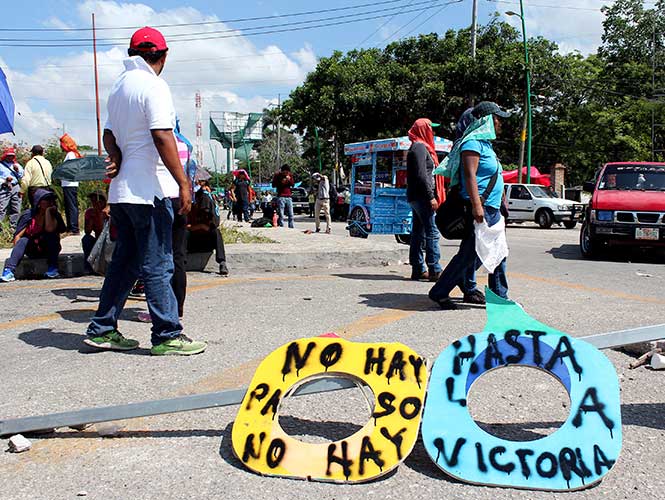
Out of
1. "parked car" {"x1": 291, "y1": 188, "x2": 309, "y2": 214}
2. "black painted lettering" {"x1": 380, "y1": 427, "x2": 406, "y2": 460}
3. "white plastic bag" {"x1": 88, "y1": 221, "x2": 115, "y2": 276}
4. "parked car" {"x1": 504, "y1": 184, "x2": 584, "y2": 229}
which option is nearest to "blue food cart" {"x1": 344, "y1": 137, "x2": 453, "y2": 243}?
"parked car" {"x1": 504, "y1": 184, "x2": 584, "y2": 229}

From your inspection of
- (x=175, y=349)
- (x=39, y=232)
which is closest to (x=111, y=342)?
(x=175, y=349)

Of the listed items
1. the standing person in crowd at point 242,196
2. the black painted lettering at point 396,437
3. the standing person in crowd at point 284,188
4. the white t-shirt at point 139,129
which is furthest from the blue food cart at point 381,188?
the black painted lettering at point 396,437

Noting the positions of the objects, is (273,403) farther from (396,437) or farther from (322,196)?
(322,196)

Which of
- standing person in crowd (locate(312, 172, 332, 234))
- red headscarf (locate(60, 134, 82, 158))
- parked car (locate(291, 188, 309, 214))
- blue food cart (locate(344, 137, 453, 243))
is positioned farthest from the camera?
parked car (locate(291, 188, 309, 214))

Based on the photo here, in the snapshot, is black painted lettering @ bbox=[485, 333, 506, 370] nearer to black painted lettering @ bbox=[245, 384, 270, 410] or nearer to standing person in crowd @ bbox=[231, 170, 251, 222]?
black painted lettering @ bbox=[245, 384, 270, 410]

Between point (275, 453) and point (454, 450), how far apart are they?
0.70 m

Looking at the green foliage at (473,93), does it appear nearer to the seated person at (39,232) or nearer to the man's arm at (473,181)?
the seated person at (39,232)

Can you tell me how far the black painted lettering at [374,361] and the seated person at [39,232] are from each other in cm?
607

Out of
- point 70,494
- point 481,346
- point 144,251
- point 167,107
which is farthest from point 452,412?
point 167,107

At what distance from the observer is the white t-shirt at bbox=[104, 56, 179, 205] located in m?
4.06

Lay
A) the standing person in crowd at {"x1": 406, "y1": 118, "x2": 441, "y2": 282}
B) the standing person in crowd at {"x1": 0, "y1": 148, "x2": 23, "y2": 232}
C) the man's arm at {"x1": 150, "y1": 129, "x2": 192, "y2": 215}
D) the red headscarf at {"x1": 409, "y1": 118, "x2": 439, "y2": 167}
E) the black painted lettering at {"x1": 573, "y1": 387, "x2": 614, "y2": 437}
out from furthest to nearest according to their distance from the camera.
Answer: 1. the standing person in crowd at {"x1": 0, "y1": 148, "x2": 23, "y2": 232}
2. the red headscarf at {"x1": 409, "y1": 118, "x2": 439, "y2": 167}
3. the standing person in crowd at {"x1": 406, "y1": 118, "x2": 441, "y2": 282}
4. the man's arm at {"x1": 150, "y1": 129, "x2": 192, "y2": 215}
5. the black painted lettering at {"x1": 573, "y1": 387, "x2": 614, "y2": 437}

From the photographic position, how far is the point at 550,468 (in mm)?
2541

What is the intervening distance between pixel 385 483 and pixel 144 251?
227cm

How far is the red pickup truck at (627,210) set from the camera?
11.1 meters
